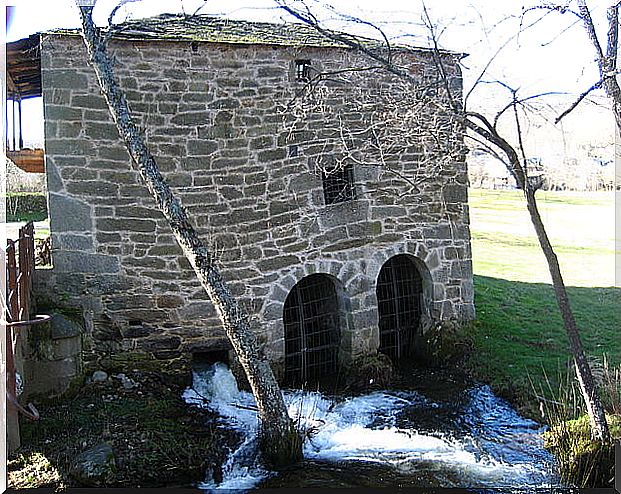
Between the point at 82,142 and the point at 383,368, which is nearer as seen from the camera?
the point at 82,142

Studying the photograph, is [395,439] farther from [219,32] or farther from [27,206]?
[27,206]

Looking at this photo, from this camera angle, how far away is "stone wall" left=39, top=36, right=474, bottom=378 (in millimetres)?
5941

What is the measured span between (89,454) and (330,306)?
316 centimetres

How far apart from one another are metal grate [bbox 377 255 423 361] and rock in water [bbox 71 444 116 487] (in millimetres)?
3550

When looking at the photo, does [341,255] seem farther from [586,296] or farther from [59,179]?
[586,296]

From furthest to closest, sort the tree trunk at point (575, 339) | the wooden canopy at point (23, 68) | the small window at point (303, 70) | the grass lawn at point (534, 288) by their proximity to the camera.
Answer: the grass lawn at point (534, 288) → the small window at point (303, 70) → the wooden canopy at point (23, 68) → the tree trunk at point (575, 339)

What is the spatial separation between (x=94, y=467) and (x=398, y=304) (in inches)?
157

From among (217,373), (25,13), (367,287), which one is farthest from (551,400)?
(25,13)

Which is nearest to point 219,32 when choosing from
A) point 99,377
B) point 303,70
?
point 303,70

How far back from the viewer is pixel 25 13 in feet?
18.7

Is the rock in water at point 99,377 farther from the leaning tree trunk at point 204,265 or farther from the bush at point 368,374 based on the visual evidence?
the bush at point 368,374

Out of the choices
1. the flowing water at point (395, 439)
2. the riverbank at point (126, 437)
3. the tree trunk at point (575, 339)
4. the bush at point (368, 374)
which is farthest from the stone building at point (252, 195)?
the tree trunk at point (575, 339)

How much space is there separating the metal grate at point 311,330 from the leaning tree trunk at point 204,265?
1919 millimetres

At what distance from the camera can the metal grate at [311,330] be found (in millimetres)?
7098
